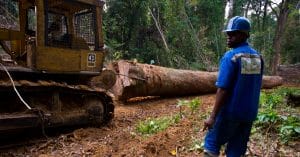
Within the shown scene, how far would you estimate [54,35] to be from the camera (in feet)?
23.0

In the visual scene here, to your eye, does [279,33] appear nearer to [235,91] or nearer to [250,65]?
[250,65]

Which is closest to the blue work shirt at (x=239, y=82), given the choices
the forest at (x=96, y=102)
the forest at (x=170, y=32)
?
the forest at (x=96, y=102)

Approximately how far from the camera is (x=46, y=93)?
22.8 ft

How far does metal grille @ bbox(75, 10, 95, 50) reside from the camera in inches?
301

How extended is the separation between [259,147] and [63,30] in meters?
4.41

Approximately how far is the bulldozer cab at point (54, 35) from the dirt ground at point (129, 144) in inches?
51.2

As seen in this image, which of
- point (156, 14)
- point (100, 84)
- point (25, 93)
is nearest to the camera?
point (25, 93)

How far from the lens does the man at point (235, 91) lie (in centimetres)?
361

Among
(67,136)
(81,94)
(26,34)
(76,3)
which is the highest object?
(76,3)

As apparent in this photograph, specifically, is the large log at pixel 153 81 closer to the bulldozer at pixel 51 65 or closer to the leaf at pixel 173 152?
the bulldozer at pixel 51 65

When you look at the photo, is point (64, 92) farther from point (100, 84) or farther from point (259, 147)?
point (259, 147)

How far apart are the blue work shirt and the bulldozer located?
3.66 meters

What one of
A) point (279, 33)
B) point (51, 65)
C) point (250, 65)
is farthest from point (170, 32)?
point (250, 65)

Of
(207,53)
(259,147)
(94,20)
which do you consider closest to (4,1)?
(94,20)
